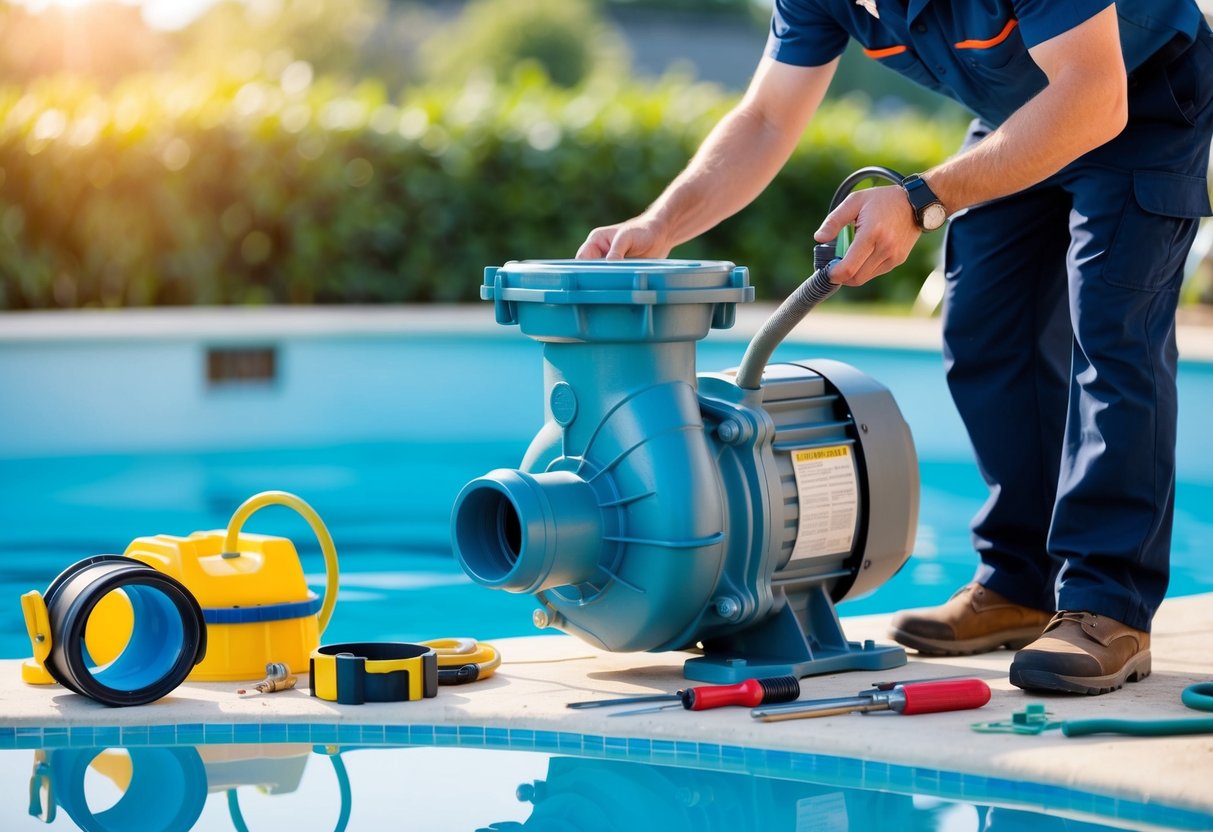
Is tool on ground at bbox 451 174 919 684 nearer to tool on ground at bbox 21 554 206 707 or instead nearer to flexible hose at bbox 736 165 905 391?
flexible hose at bbox 736 165 905 391

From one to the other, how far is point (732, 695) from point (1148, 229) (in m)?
0.98

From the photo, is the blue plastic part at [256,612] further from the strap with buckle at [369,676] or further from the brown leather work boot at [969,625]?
the brown leather work boot at [969,625]

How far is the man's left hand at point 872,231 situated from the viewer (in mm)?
2295

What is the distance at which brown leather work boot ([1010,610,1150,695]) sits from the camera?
2537mm

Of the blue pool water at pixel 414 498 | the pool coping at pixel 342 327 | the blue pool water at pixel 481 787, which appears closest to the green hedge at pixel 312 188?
the pool coping at pixel 342 327

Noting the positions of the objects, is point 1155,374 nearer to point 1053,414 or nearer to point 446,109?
point 1053,414

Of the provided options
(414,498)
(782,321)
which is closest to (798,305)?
(782,321)

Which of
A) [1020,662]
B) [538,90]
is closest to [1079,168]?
[1020,662]

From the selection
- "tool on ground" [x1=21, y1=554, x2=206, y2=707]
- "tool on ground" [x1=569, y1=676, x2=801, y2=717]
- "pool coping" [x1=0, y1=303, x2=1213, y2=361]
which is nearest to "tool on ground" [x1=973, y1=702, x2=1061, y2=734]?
"tool on ground" [x1=569, y1=676, x2=801, y2=717]

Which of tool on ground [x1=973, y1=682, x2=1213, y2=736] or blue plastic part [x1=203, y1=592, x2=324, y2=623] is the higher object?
blue plastic part [x1=203, y1=592, x2=324, y2=623]

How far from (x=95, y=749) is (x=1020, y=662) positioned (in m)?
1.40

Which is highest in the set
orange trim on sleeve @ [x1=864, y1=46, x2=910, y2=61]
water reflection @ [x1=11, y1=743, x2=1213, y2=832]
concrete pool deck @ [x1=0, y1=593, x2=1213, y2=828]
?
orange trim on sleeve @ [x1=864, y1=46, x2=910, y2=61]

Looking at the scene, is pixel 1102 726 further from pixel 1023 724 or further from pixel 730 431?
pixel 730 431

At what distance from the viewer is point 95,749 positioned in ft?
7.84
